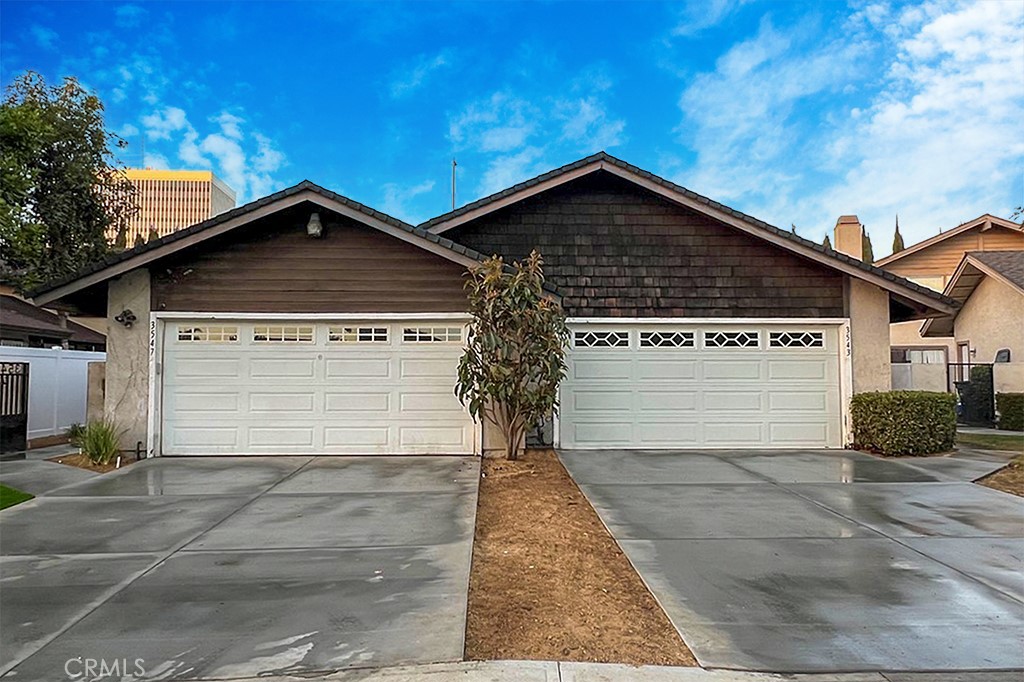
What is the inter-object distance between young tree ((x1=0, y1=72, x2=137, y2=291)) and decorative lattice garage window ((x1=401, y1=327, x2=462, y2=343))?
10.0 metres

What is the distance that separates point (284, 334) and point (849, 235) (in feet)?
41.1

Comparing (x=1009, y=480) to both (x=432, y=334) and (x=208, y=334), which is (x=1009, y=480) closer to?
(x=432, y=334)

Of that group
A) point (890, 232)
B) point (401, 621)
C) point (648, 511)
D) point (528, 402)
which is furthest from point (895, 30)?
point (890, 232)

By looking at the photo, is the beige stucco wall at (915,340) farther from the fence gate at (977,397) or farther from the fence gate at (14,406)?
the fence gate at (14,406)

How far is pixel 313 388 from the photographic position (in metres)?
9.62

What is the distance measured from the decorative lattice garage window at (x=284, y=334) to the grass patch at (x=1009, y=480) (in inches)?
378

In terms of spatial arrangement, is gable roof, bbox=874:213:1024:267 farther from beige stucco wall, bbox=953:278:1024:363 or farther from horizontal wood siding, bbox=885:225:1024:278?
beige stucco wall, bbox=953:278:1024:363

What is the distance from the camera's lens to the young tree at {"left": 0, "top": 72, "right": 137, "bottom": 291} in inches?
559

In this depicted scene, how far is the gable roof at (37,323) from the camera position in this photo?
14.3 meters

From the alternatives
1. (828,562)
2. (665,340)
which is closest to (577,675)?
(828,562)

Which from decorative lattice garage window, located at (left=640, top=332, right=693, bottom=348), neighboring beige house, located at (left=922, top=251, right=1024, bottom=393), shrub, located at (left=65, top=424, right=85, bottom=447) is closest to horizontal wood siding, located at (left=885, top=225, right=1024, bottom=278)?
neighboring beige house, located at (left=922, top=251, right=1024, bottom=393)

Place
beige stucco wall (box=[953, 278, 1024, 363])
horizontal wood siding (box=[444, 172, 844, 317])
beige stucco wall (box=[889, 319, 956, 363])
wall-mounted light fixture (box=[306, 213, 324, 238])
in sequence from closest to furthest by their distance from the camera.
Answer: wall-mounted light fixture (box=[306, 213, 324, 238]) → horizontal wood siding (box=[444, 172, 844, 317]) → beige stucco wall (box=[953, 278, 1024, 363]) → beige stucco wall (box=[889, 319, 956, 363])

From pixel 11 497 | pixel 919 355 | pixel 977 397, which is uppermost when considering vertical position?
pixel 919 355

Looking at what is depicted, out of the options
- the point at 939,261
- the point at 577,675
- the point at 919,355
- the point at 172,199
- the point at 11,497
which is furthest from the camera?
the point at 172,199
